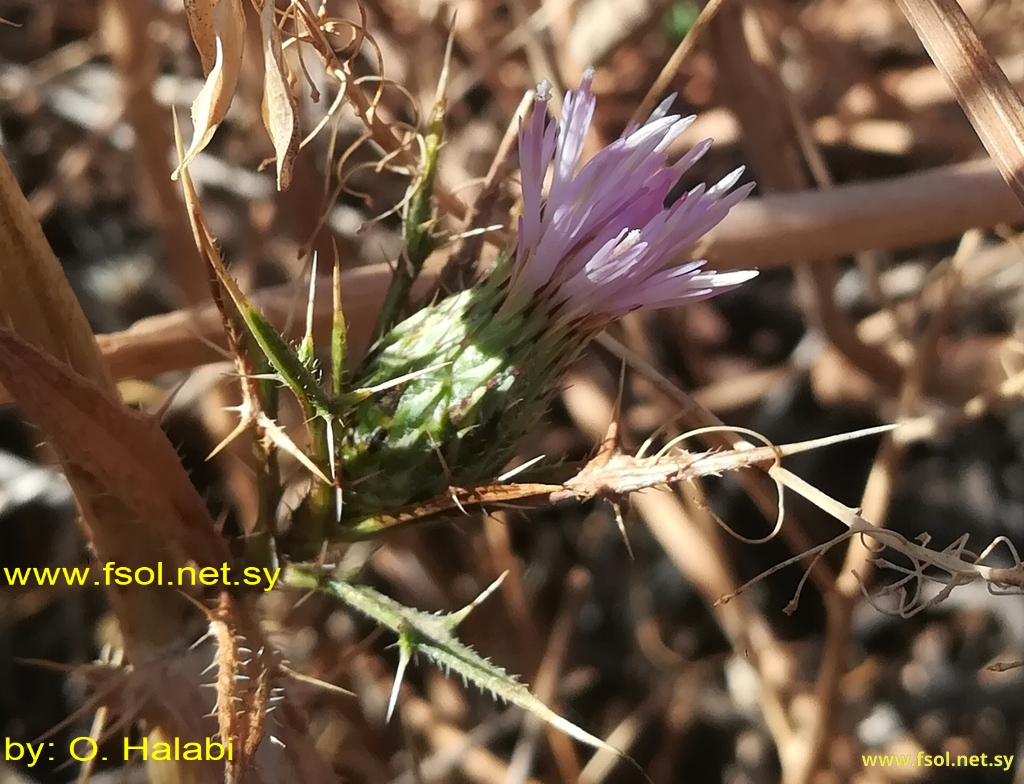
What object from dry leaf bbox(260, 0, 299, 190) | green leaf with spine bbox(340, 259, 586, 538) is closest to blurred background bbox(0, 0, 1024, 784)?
green leaf with spine bbox(340, 259, 586, 538)

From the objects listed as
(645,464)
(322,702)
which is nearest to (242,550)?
(645,464)

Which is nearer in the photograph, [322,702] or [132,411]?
[132,411]

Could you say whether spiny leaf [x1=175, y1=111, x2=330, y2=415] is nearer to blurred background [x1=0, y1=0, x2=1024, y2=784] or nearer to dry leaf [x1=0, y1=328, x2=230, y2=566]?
dry leaf [x1=0, y1=328, x2=230, y2=566]

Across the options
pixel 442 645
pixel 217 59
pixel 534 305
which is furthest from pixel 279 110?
pixel 442 645

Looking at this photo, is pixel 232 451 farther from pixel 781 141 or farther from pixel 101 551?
pixel 781 141

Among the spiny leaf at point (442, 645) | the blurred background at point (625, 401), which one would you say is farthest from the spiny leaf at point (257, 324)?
the blurred background at point (625, 401)
